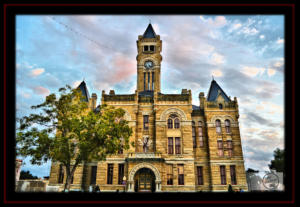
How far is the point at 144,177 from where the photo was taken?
2722 centimetres

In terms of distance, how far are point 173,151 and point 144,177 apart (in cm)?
549

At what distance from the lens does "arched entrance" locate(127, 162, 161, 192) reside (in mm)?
25656

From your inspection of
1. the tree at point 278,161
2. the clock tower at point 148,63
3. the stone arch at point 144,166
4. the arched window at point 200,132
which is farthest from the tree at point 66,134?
the tree at point 278,161

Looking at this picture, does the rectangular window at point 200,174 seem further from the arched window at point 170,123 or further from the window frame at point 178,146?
the arched window at point 170,123

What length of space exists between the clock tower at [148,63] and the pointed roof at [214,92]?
33.4 ft

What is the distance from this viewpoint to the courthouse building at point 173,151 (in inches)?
1067

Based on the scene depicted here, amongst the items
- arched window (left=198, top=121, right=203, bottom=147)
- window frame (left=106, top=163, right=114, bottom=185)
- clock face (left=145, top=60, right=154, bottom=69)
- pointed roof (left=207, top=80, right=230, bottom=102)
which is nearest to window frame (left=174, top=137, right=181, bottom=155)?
arched window (left=198, top=121, right=203, bottom=147)

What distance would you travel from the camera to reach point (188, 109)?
30547 millimetres

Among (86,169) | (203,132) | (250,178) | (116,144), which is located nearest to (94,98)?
(86,169)
